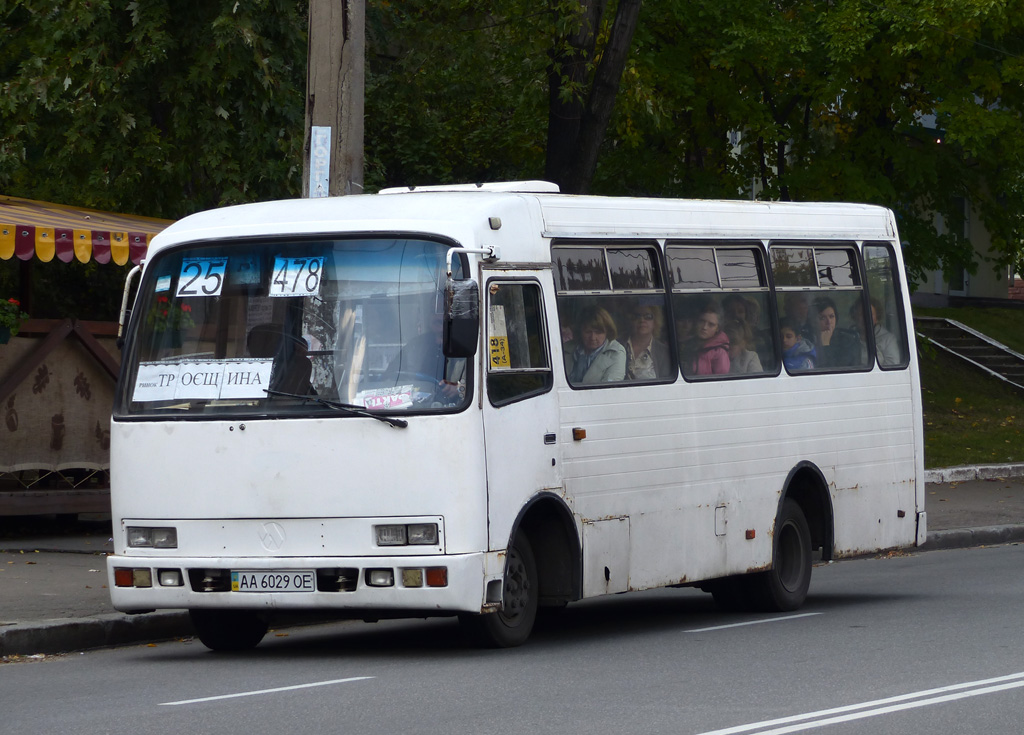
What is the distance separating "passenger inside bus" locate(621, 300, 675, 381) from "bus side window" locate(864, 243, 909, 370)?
108 inches

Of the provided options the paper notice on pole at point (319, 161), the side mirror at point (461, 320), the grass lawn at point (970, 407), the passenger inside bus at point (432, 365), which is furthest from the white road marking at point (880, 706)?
Answer: the grass lawn at point (970, 407)

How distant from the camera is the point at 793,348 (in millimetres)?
12453

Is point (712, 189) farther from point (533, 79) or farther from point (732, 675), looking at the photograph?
point (732, 675)

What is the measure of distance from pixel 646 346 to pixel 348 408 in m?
2.49

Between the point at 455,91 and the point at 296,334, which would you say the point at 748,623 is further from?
the point at 455,91

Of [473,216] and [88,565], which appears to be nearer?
[473,216]

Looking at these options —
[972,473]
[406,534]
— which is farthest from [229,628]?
[972,473]

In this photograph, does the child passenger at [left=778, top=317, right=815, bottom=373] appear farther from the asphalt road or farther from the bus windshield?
the bus windshield

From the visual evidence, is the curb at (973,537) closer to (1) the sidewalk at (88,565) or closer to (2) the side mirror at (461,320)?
(1) the sidewalk at (88,565)

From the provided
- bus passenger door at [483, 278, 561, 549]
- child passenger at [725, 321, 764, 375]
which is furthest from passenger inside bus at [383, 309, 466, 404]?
child passenger at [725, 321, 764, 375]

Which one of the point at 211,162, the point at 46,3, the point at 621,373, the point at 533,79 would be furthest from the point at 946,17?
the point at 621,373

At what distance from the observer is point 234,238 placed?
981 cm

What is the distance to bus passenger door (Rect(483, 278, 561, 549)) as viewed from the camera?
9.41 m

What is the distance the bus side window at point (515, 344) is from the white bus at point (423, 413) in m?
0.02
